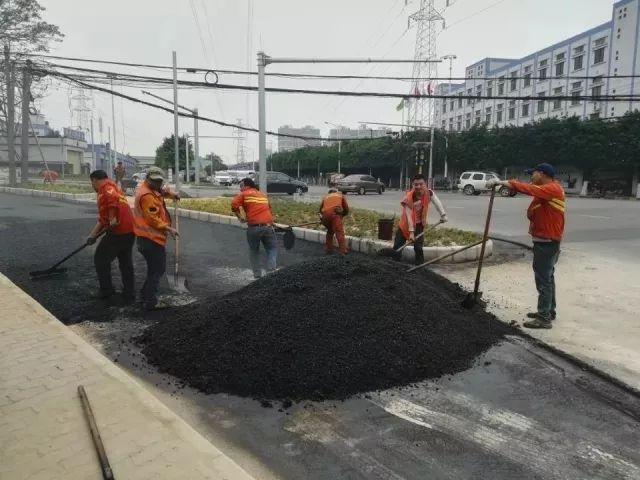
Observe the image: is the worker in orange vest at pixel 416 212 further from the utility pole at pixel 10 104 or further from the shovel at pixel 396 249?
the utility pole at pixel 10 104

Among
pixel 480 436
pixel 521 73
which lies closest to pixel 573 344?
pixel 480 436

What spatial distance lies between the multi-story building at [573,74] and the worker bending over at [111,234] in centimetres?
2606

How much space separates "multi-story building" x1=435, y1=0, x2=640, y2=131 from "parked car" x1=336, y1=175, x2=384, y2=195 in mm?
9063

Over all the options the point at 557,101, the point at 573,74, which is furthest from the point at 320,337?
the point at 557,101

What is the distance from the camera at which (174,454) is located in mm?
2740

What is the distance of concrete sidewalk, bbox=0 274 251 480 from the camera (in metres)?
2.62

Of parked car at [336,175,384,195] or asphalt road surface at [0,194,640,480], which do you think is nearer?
asphalt road surface at [0,194,640,480]

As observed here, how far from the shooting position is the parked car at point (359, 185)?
34844 mm

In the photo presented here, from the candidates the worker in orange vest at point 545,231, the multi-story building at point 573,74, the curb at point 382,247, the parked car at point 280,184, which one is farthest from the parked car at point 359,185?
the worker in orange vest at point 545,231

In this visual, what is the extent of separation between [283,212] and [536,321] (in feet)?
30.8

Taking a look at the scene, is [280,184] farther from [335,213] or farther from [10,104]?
[335,213]

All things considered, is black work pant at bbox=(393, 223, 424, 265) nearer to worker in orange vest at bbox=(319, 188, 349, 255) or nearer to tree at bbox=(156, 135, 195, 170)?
worker in orange vest at bbox=(319, 188, 349, 255)

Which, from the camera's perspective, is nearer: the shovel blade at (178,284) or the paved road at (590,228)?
the shovel blade at (178,284)

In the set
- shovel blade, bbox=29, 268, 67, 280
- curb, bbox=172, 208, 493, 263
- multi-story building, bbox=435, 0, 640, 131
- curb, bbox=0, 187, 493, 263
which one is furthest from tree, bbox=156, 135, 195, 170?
shovel blade, bbox=29, 268, 67, 280
